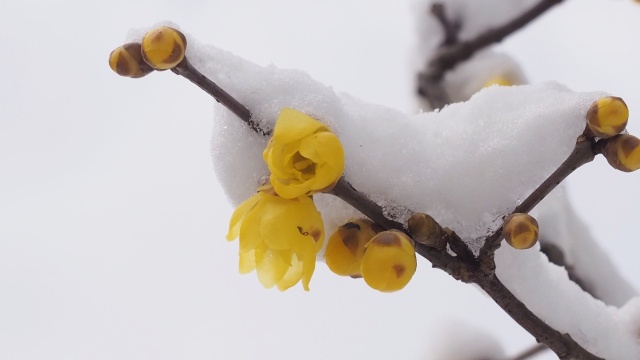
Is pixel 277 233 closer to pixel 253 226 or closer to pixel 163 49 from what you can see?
pixel 253 226

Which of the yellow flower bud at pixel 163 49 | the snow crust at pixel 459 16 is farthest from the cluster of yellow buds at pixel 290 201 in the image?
the snow crust at pixel 459 16

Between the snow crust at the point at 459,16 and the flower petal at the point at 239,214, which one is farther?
the snow crust at the point at 459,16

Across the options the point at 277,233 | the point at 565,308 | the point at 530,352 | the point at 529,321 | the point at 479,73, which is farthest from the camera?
the point at 479,73

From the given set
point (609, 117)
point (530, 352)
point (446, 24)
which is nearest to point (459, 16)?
point (446, 24)

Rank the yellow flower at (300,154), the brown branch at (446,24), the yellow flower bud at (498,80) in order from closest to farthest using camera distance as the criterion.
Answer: the yellow flower at (300,154), the yellow flower bud at (498,80), the brown branch at (446,24)

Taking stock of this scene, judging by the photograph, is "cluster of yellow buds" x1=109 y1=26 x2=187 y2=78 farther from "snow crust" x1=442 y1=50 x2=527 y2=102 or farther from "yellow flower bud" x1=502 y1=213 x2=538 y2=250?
"snow crust" x1=442 y1=50 x2=527 y2=102

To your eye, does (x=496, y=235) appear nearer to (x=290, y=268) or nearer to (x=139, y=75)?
(x=290, y=268)

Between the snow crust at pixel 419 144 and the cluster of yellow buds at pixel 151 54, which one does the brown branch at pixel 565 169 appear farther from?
the cluster of yellow buds at pixel 151 54

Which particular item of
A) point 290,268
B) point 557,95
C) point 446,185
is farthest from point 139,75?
point 557,95
